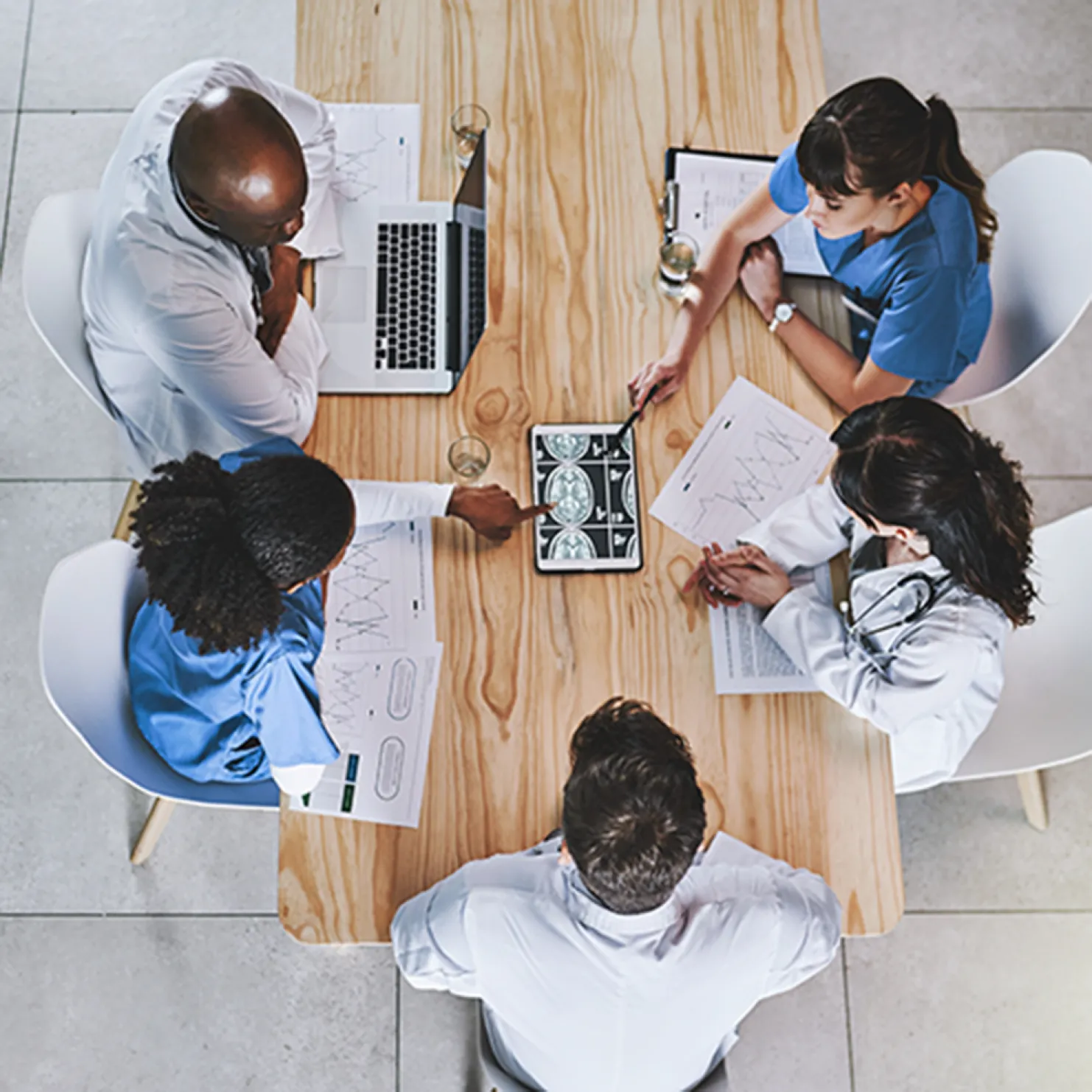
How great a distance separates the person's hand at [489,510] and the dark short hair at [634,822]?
467 mm

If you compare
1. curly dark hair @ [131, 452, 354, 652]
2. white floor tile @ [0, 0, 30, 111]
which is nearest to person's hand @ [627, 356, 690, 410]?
curly dark hair @ [131, 452, 354, 652]

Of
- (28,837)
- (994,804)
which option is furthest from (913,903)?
(28,837)

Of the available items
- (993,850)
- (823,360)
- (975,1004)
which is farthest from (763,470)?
(975,1004)

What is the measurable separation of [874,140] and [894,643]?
2.58 ft

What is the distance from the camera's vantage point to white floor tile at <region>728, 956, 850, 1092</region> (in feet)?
7.17

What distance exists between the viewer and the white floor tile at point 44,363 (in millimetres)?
2506

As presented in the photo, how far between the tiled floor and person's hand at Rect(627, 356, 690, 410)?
4.05 ft

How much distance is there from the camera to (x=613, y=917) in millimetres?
1244

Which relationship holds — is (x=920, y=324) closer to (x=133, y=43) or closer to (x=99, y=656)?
(x=99, y=656)

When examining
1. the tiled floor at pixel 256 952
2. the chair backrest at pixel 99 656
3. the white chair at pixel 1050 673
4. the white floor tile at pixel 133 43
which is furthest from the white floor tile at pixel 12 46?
the white chair at pixel 1050 673

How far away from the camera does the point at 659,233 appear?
183 centimetres

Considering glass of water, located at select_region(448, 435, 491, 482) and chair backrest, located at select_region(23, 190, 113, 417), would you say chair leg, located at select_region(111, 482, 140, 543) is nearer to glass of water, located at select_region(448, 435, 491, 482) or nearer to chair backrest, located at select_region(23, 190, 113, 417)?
chair backrest, located at select_region(23, 190, 113, 417)

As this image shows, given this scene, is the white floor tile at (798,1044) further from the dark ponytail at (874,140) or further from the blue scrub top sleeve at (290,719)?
the dark ponytail at (874,140)

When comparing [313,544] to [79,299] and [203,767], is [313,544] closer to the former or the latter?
[203,767]
